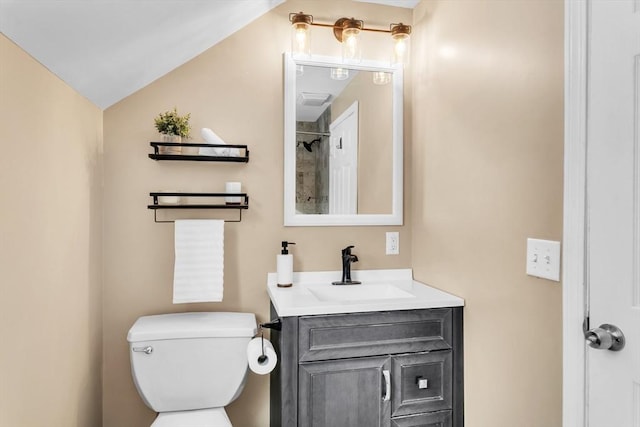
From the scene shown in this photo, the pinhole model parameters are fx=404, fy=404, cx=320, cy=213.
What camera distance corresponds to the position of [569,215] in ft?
3.70

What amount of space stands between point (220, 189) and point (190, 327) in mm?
660

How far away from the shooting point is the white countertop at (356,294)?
1571 millimetres

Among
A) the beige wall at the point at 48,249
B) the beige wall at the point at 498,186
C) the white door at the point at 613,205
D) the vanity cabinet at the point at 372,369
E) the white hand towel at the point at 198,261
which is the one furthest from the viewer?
the white hand towel at the point at 198,261

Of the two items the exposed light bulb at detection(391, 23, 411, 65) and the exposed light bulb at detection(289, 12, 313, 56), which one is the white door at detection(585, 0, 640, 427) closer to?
the exposed light bulb at detection(391, 23, 411, 65)

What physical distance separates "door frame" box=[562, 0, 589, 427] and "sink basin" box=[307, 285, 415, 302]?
83cm

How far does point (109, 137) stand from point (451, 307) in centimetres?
170

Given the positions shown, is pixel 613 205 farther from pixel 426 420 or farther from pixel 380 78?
pixel 380 78

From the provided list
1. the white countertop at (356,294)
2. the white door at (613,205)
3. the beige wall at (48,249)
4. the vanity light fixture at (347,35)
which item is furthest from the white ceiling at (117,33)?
the white door at (613,205)

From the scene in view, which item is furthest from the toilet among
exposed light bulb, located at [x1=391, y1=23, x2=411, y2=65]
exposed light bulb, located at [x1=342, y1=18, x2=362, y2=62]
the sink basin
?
exposed light bulb, located at [x1=391, y1=23, x2=411, y2=65]

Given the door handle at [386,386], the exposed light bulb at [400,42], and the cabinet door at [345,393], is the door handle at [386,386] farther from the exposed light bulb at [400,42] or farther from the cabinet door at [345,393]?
the exposed light bulb at [400,42]

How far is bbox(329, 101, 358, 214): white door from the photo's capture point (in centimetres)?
207

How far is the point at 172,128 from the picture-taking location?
6.03 feet

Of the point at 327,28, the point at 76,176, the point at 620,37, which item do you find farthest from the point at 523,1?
the point at 76,176

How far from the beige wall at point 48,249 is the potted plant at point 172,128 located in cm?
28
